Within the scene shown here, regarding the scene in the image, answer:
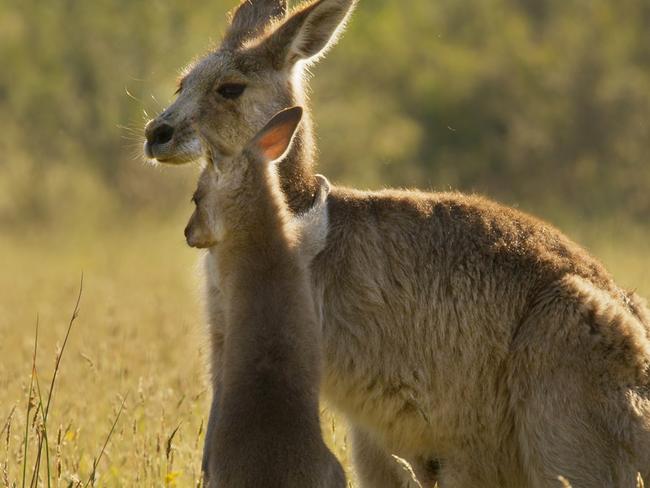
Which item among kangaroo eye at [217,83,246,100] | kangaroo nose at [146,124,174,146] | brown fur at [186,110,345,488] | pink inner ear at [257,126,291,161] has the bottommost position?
brown fur at [186,110,345,488]

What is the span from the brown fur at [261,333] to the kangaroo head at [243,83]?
1.83 ft

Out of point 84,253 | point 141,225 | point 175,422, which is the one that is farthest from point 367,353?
point 141,225

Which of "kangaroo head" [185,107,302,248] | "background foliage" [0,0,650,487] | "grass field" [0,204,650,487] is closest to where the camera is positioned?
"kangaroo head" [185,107,302,248]

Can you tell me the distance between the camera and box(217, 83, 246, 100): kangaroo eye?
5.86 meters

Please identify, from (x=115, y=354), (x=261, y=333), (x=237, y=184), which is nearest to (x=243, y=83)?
(x=237, y=184)

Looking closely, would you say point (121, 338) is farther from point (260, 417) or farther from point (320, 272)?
point (260, 417)

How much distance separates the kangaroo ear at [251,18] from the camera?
621cm

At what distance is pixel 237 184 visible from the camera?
5043 mm

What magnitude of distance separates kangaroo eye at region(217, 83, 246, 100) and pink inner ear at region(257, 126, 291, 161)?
808 millimetres

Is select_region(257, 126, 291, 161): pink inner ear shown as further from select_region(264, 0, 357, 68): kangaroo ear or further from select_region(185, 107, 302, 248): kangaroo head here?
select_region(264, 0, 357, 68): kangaroo ear

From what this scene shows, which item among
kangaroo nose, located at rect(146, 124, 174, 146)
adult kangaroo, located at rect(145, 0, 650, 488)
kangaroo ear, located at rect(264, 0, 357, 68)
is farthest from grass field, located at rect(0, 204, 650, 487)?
kangaroo ear, located at rect(264, 0, 357, 68)

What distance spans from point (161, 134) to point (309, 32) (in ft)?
2.89

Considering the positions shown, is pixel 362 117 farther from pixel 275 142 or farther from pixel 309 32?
pixel 275 142

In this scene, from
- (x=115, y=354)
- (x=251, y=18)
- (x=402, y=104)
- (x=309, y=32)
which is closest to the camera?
(x=309, y=32)
